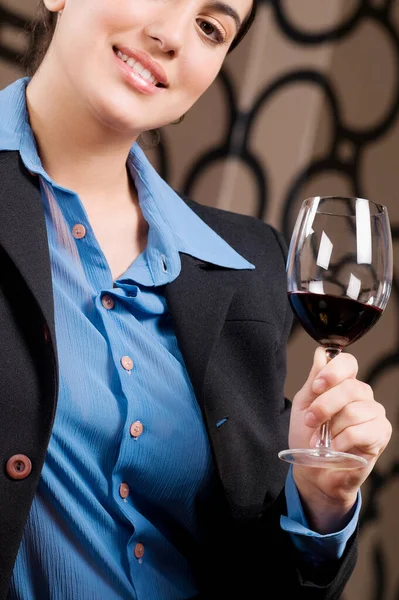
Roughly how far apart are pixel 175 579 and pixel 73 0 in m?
0.76

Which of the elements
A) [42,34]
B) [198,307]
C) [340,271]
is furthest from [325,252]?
[42,34]

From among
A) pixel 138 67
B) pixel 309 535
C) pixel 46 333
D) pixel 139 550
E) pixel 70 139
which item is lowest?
pixel 139 550

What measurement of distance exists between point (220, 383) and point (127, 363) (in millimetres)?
167

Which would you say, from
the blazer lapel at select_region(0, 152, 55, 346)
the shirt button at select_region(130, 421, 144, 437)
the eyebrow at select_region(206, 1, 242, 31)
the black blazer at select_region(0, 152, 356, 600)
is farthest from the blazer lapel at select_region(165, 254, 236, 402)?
the eyebrow at select_region(206, 1, 242, 31)

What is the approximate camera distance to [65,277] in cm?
102

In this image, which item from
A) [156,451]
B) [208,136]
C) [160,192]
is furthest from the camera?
[208,136]

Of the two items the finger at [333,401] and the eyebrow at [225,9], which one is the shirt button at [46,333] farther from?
the eyebrow at [225,9]

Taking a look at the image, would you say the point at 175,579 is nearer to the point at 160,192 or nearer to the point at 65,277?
the point at 65,277

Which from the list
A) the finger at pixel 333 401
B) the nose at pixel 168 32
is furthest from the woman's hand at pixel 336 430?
the nose at pixel 168 32

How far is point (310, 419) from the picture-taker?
878 millimetres

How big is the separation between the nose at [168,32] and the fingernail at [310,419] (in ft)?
1.68

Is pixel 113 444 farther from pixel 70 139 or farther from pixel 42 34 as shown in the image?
pixel 42 34

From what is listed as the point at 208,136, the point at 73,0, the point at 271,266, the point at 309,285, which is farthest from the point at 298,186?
the point at 309,285

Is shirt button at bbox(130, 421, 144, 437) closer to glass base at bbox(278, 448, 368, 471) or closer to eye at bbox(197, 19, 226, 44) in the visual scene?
glass base at bbox(278, 448, 368, 471)
